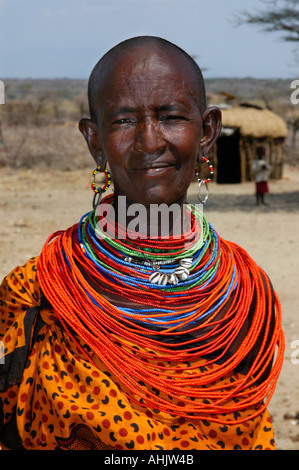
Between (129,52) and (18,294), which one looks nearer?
(129,52)

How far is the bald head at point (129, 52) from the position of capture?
1542 mm

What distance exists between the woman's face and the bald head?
13mm

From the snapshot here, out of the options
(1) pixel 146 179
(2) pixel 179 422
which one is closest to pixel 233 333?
(2) pixel 179 422

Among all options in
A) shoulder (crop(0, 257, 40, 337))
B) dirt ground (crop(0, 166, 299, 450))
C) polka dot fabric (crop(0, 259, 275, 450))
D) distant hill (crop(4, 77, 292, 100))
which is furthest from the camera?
distant hill (crop(4, 77, 292, 100))

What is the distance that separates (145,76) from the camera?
4.94 feet

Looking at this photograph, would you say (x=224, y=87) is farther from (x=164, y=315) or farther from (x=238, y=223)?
(x=164, y=315)

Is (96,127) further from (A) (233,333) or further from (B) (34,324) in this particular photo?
(A) (233,333)

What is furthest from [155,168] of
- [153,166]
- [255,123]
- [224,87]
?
[224,87]

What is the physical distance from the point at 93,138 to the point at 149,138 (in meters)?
0.26

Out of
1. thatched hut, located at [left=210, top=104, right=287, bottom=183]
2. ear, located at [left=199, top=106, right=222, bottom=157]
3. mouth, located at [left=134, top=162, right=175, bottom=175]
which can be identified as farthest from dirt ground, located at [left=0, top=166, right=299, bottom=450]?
mouth, located at [left=134, top=162, right=175, bottom=175]

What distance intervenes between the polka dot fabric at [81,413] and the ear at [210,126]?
64cm

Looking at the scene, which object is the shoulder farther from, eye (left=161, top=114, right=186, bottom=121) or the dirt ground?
the dirt ground

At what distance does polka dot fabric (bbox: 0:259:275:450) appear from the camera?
147 centimetres
